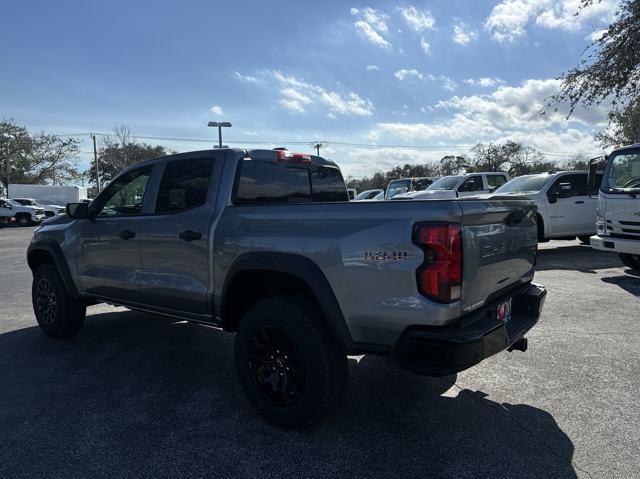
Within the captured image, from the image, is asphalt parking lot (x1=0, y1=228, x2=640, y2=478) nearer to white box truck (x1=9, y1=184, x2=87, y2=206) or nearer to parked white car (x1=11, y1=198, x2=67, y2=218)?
parked white car (x1=11, y1=198, x2=67, y2=218)

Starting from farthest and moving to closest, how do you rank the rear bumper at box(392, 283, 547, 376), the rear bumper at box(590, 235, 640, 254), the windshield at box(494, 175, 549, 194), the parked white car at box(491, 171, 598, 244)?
the windshield at box(494, 175, 549, 194)
the parked white car at box(491, 171, 598, 244)
the rear bumper at box(590, 235, 640, 254)
the rear bumper at box(392, 283, 547, 376)

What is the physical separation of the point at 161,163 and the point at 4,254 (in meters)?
12.4

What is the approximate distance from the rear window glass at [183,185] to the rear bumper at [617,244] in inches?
269

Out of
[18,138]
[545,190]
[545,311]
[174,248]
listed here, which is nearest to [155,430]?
[174,248]

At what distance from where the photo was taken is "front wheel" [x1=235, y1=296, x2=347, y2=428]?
2.82 metres

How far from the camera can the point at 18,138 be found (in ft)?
147

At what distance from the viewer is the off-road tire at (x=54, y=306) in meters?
4.97

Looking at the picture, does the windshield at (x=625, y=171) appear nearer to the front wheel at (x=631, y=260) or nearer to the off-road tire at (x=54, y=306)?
the front wheel at (x=631, y=260)

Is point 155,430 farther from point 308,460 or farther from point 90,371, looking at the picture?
point 90,371

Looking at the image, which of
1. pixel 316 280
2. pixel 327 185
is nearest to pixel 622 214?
pixel 327 185

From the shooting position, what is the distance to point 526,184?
452 inches

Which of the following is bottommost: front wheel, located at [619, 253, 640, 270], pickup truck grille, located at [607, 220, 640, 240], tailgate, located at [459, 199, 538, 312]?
front wheel, located at [619, 253, 640, 270]

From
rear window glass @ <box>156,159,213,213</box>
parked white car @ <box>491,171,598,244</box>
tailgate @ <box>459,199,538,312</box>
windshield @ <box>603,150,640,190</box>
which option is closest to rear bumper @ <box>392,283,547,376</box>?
tailgate @ <box>459,199,538,312</box>

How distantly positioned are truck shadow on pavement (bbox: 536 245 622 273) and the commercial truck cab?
914mm
